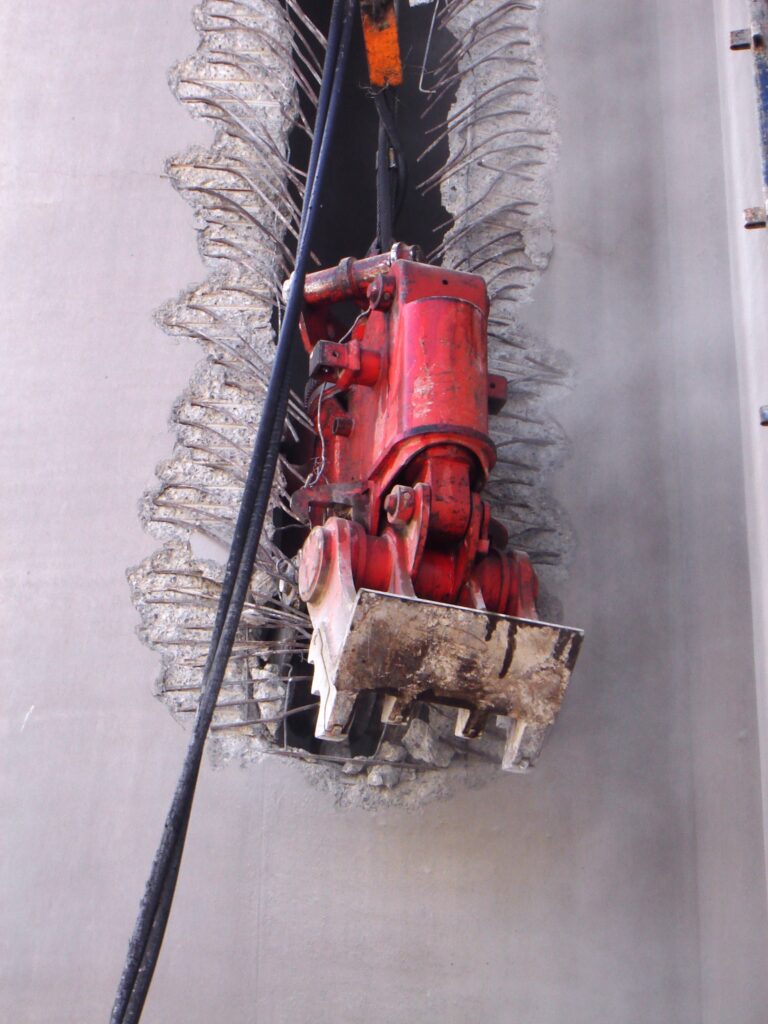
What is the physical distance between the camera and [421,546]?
1585 mm

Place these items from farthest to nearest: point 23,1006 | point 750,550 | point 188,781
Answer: point 750,550 → point 23,1006 → point 188,781

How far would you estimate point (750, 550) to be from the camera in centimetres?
215

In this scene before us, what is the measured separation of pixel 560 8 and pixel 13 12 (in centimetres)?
128

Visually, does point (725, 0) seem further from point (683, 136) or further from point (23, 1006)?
A: point (23, 1006)

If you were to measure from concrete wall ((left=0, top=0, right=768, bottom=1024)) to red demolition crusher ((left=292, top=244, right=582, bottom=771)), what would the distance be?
45 centimetres

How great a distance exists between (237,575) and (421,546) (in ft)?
1.03

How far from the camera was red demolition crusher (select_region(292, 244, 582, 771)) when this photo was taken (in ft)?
4.92

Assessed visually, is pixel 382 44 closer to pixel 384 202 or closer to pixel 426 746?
pixel 384 202

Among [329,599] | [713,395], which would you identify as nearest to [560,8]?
[713,395]

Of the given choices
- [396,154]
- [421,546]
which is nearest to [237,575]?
[421,546]

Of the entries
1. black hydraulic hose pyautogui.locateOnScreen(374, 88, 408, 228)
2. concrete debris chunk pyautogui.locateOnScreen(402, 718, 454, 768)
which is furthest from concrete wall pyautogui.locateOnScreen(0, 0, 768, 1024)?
black hydraulic hose pyautogui.locateOnScreen(374, 88, 408, 228)

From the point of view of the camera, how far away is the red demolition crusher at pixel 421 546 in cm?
150

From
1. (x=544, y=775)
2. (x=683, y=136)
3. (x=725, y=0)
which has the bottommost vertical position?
(x=544, y=775)

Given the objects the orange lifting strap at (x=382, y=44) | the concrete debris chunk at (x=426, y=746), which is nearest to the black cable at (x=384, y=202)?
the orange lifting strap at (x=382, y=44)
